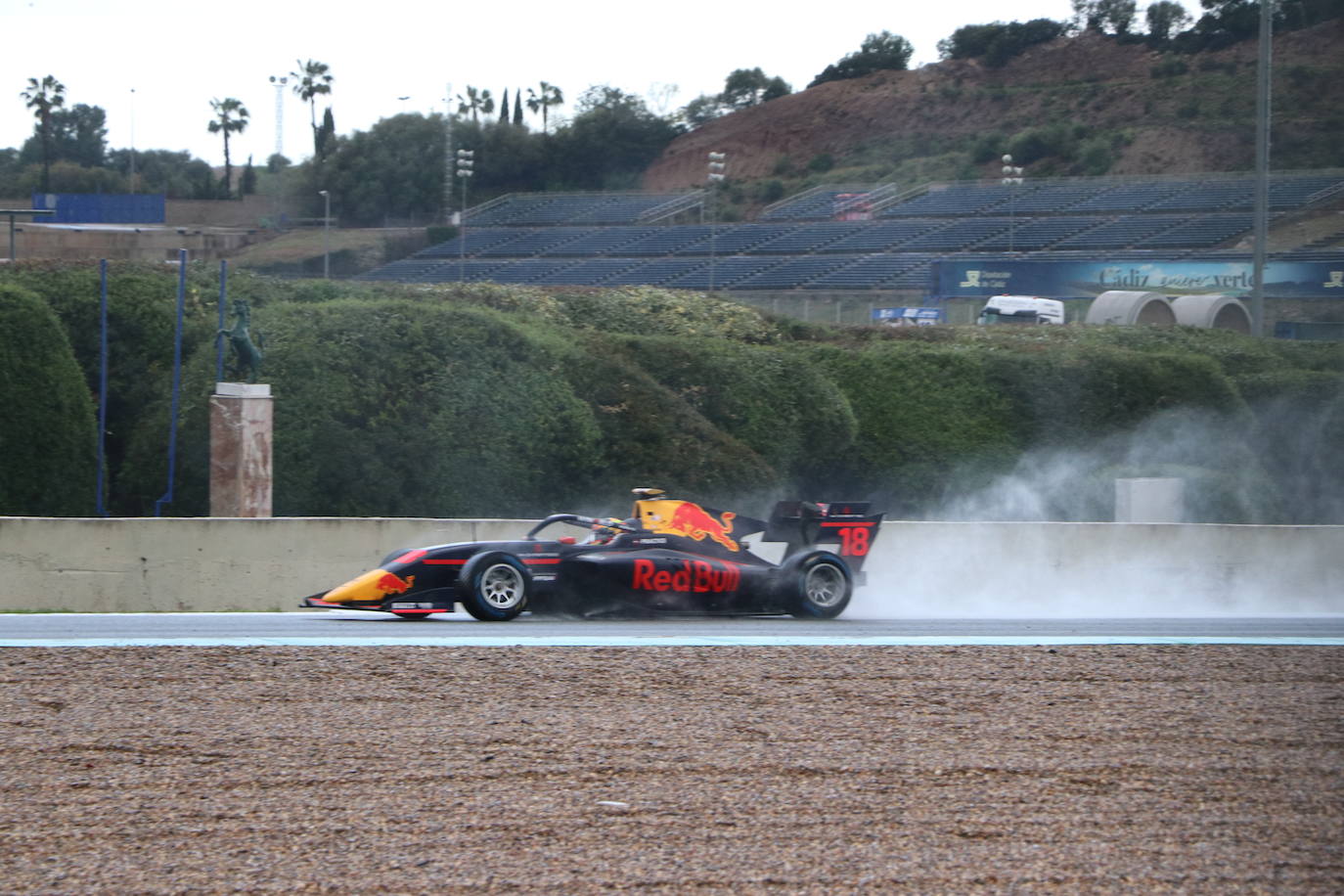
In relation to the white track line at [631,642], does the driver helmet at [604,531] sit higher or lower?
higher

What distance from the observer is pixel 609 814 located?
6070 mm

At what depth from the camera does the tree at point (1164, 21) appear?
114m

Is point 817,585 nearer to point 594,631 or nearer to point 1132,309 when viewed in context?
point 594,631

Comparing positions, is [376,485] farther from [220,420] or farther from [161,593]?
[161,593]

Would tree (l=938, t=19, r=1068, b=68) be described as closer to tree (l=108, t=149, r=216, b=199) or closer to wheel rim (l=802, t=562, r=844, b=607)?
tree (l=108, t=149, r=216, b=199)

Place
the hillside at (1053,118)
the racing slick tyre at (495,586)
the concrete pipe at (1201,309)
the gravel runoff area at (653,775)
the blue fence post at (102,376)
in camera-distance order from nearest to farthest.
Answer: the gravel runoff area at (653,775) → the racing slick tyre at (495,586) → the blue fence post at (102,376) → the concrete pipe at (1201,309) → the hillside at (1053,118)

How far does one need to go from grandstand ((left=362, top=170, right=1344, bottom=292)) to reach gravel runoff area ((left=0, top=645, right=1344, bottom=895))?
45.8 metres

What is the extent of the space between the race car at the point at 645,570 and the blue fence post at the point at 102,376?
7.64 meters

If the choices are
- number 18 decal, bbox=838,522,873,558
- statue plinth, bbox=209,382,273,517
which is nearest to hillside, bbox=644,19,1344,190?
→ number 18 decal, bbox=838,522,873,558

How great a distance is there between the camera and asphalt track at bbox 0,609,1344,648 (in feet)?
35.8

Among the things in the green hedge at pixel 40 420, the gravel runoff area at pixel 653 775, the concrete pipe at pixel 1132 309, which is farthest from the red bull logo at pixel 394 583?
the concrete pipe at pixel 1132 309

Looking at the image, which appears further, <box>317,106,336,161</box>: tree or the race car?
<box>317,106,336,161</box>: tree

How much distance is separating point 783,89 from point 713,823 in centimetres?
13085

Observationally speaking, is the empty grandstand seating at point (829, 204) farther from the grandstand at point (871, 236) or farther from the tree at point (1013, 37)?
the tree at point (1013, 37)
